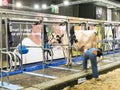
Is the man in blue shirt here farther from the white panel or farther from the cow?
the white panel

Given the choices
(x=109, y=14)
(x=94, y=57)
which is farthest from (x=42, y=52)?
(x=109, y=14)

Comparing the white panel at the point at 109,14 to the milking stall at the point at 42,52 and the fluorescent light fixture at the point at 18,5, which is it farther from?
the milking stall at the point at 42,52

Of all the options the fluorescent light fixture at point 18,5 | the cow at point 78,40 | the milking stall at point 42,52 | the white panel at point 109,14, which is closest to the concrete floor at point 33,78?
the milking stall at point 42,52

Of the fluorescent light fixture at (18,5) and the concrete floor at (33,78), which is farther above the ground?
the fluorescent light fixture at (18,5)

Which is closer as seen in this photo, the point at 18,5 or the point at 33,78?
the point at 33,78

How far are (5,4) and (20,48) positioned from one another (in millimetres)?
5025

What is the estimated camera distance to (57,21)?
7609 millimetres

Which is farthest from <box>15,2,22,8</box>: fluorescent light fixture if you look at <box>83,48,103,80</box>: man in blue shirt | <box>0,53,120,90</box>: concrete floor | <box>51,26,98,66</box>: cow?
<box>83,48,103,80</box>: man in blue shirt

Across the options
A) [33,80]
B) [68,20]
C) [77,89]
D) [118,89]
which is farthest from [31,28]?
[118,89]

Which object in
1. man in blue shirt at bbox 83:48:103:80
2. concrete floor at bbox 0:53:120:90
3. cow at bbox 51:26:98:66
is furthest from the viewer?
cow at bbox 51:26:98:66

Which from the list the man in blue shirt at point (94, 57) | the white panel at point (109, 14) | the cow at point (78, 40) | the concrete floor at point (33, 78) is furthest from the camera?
the white panel at point (109, 14)

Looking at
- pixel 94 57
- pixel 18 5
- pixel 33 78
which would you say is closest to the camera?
pixel 33 78

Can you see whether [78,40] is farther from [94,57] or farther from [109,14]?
→ [109,14]

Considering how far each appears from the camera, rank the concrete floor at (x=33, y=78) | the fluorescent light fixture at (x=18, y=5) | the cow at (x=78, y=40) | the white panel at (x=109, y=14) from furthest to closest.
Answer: the white panel at (x=109, y=14), the fluorescent light fixture at (x=18, y=5), the cow at (x=78, y=40), the concrete floor at (x=33, y=78)
